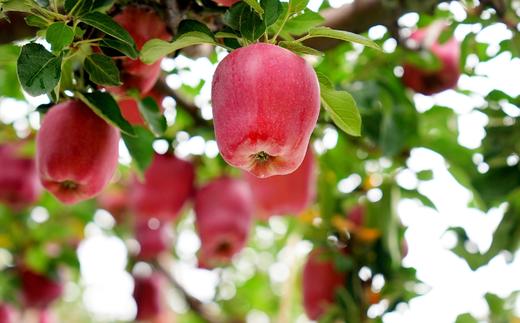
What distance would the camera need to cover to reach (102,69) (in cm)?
69

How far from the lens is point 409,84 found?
1188mm

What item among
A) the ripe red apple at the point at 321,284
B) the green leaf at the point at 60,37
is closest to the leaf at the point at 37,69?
the green leaf at the point at 60,37

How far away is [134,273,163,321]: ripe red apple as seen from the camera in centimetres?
166

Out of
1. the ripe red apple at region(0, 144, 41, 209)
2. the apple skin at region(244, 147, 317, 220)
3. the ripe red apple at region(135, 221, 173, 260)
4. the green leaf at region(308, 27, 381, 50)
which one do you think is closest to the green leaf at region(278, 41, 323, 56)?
the green leaf at region(308, 27, 381, 50)

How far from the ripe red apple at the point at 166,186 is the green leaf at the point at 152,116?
426mm

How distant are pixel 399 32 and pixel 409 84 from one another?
0.14 m

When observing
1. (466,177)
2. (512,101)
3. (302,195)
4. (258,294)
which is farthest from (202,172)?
(258,294)

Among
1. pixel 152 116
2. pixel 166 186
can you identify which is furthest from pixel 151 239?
pixel 152 116

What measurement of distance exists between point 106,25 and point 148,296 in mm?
1110

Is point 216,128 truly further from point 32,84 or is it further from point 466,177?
point 466,177

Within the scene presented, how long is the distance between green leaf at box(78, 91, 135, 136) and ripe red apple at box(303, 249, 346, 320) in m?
0.65

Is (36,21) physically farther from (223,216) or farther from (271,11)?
(223,216)

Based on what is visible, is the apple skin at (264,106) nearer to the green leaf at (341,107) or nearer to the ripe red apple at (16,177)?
the green leaf at (341,107)

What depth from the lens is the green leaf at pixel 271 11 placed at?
63cm
